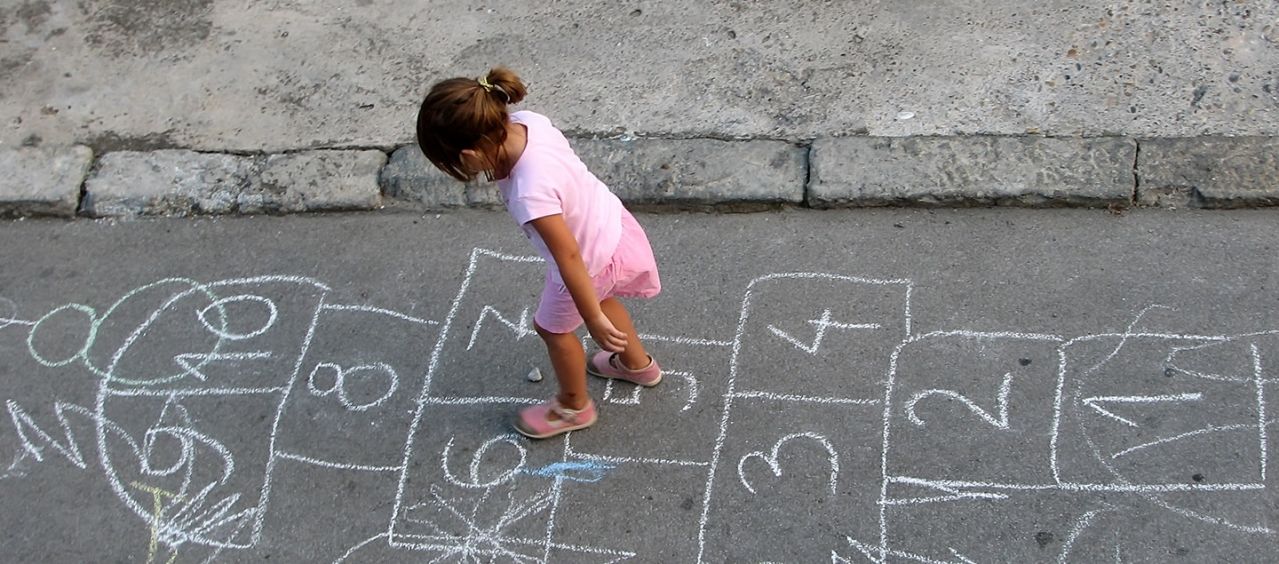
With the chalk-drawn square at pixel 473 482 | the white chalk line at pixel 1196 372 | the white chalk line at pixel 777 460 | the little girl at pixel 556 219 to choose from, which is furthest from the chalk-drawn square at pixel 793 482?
the white chalk line at pixel 1196 372

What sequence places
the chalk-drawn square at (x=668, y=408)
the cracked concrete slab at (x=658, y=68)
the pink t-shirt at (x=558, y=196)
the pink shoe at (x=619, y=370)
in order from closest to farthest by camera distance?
the pink t-shirt at (x=558, y=196) < the chalk-drawn square at (x=668, y=408) < the pink shoe at (x=619, y=370) < the cracked concrete slab at (x=658, y=68)

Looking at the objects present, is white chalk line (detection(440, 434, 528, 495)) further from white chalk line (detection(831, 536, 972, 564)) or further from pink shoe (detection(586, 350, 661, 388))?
white chalk line (detection(831, 536, 972, 564))

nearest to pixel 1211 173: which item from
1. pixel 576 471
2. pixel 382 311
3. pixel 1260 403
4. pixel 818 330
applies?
pixel 1260 403

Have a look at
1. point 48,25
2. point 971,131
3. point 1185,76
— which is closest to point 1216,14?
point 1185,76

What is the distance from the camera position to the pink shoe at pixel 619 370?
322 cm

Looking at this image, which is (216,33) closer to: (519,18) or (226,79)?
(226,79)

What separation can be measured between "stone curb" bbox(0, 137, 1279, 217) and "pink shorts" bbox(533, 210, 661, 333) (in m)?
0.85

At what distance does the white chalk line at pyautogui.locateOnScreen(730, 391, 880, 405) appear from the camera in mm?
3135

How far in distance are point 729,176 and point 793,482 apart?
1178mm

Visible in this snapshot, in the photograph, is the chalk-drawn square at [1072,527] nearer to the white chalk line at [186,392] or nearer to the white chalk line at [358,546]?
the white chalk line at [358,546]

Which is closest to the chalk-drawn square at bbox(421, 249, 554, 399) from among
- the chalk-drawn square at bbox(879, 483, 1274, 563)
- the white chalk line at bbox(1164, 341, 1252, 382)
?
the chalk-drawn square at bbox(879, 483, 1274, 563)

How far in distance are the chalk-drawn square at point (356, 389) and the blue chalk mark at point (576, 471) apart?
40cm

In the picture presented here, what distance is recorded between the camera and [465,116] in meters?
2.37

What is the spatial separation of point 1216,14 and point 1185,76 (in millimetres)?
403
